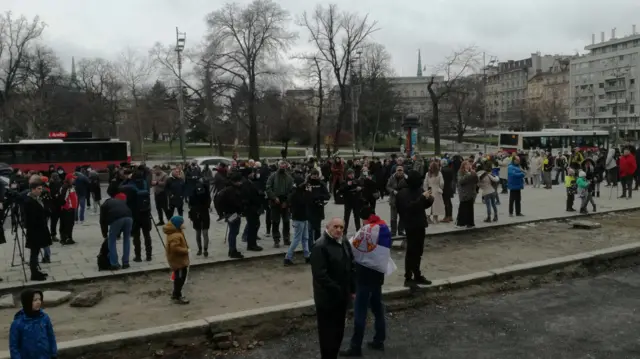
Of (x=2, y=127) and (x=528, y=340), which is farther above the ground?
(x=2, y=127)

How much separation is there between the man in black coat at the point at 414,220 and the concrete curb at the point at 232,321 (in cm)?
29

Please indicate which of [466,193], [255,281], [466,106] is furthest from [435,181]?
[466,106]

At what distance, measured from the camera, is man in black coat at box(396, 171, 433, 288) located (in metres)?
8.17

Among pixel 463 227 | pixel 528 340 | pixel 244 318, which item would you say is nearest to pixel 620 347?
pixel 528 340

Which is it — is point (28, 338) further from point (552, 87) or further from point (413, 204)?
point (552, 87)

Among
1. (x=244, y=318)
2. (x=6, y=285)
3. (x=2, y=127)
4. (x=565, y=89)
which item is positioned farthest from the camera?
(x=565, y=89)

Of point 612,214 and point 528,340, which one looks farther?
point 612,214

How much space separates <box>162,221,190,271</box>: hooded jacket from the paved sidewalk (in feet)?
7.15

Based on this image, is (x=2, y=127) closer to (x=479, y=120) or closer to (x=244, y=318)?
(x=244, y=318)

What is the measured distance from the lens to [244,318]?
6.98 metres

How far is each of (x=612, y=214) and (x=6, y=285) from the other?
15.8 metres

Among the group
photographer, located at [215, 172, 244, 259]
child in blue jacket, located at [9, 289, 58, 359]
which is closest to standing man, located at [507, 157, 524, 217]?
photographer, located at [215, 172, 244, 259]

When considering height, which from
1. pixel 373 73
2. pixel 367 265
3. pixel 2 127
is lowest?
pixel 367 265

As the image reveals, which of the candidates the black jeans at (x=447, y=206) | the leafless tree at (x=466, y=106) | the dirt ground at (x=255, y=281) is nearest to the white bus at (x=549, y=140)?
the leafless tree at (x=466, y=106)
